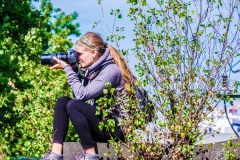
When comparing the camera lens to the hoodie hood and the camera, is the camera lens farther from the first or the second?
the hoodie hood

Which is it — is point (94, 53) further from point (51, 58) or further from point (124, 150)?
point (124, 150)

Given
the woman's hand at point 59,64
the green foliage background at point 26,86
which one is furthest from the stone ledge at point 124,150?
the green foliage background at point 26,86

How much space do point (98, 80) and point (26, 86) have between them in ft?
12.3

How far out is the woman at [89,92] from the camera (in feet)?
15.6

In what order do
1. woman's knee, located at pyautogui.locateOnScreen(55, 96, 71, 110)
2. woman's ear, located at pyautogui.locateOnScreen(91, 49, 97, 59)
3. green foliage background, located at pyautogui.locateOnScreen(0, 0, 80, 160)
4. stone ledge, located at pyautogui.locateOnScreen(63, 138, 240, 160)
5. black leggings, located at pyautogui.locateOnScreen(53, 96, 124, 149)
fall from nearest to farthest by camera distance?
stone ledge, located at pyautogui.locateOnScreen(63, 138, 240, 160) → black leggings, located at pyautogui.locateOnScreen(53, 96, 124, 149) → woman's knee, located at pyautogui.locateOnScreen(55, 96, 71, 110) → woman's ear, located at pyautogui.locateOnScreen(91, 49, 97, 59) → green foliage background, located at pyautogui.locateOnScreen(0, 0, 80, 160)

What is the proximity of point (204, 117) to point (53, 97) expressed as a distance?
3359 mm

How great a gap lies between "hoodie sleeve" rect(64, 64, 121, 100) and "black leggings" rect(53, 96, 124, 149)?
80 millimetres

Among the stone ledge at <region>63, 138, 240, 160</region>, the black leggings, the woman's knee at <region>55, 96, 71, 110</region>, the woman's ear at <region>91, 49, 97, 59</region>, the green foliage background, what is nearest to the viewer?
the stone ledge at <region>63, 138, 240, 160</region>

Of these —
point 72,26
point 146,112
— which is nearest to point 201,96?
point 146,112

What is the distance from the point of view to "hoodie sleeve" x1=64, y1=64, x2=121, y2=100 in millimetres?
4766

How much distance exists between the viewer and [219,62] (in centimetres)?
448

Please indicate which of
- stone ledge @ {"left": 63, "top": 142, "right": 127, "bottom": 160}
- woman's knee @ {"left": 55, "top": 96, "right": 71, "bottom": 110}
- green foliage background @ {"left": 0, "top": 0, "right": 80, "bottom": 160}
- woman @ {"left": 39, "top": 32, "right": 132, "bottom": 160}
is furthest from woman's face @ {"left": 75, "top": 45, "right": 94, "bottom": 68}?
green foliage background @ {"left": 0, "top": 0, "right": 80, "bottom": 160}

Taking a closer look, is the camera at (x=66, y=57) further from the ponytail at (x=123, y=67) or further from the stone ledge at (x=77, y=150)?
the stone ledge at (x=77, y=150)

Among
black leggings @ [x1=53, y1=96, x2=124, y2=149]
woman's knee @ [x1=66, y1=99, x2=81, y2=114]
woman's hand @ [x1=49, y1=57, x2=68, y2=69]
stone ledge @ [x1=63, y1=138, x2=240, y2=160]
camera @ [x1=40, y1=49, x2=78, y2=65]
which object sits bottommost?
stone ledge @ [x1=63, y1=138, x2=240, y2=160]
